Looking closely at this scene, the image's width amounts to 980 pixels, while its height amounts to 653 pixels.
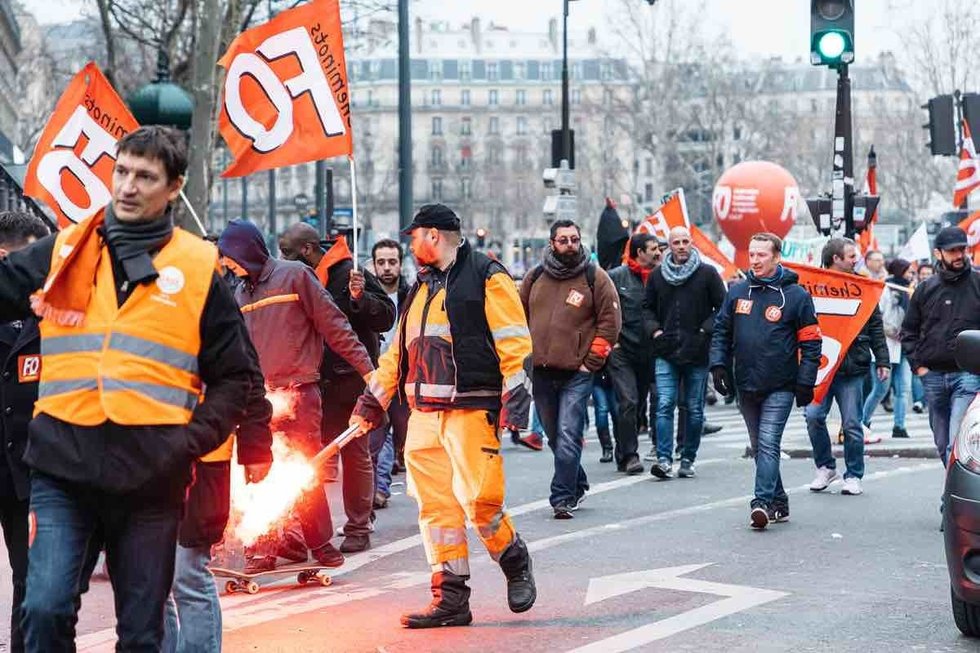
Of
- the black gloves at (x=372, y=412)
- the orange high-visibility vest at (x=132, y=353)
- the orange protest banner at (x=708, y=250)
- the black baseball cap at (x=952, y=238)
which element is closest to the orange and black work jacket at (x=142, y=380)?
the orange high-visibility vest at (x=132, y=353)

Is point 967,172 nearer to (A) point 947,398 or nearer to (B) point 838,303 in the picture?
(B) point 838,303

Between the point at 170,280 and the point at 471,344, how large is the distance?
311 cm

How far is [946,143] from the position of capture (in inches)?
878

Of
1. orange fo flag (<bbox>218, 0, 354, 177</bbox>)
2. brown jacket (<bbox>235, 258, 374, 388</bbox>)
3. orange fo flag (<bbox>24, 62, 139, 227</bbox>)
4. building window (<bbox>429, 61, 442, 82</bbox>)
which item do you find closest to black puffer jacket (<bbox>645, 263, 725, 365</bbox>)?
orange fo flag (<bbox>218, 0, 354, 177</bbox>)

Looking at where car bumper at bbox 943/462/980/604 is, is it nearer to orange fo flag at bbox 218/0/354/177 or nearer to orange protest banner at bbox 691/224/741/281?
orange fo flag at bbox 218/0/354/177

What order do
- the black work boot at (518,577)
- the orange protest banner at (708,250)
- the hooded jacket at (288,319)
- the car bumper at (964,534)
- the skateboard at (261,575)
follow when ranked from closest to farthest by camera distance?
the car bumper at (964,534)
the black work boot at (518,577)
the skateboard at (261,575)
the hooded jacket at (288,319)
the orange protest banner at (708,250)

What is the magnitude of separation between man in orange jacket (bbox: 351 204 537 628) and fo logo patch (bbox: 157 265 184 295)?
303cm

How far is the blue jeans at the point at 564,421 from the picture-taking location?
11938 millimetres

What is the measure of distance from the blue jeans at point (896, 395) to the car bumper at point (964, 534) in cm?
916

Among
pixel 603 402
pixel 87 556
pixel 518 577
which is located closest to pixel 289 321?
pixel 518 577

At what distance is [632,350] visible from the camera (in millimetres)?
15039

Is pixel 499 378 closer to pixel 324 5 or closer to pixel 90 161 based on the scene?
pixel 324 5

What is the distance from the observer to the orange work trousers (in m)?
8.05

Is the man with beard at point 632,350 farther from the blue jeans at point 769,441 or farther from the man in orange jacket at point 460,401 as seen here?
the man in orange jacket at point 460,401
